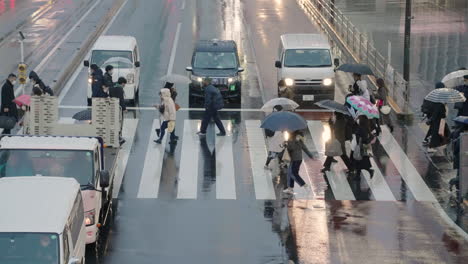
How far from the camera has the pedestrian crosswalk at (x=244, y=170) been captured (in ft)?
74.3

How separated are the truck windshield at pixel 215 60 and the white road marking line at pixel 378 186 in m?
→ 8.44

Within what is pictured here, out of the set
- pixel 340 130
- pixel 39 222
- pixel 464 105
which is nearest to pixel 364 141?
pixel 340 130

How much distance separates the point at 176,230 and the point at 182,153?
20.1 ft

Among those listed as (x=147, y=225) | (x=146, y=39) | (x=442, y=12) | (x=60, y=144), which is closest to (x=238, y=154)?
(x=147, y=225)

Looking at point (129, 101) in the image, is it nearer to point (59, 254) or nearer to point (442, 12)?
point (59, 254)

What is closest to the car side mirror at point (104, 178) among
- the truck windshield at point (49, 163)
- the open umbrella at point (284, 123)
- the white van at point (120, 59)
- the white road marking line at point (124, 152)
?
the truck windshield at point (49, 163)

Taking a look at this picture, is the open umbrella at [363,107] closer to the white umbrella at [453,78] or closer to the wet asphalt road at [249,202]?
the wet asphalt road at [249,202]

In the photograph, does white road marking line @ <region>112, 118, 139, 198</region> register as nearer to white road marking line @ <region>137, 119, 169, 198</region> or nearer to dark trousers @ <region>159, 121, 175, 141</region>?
white road marking line @ <region>137, 119, 169, 198</region>

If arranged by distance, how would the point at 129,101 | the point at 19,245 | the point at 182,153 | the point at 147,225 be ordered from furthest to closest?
the point at 129,101
the point at 182,153
the point at 147,225
the point at 19,245

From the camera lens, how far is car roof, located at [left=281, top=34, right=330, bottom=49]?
32531 millimetres

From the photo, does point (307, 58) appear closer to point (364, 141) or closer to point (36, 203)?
point (364, 141)

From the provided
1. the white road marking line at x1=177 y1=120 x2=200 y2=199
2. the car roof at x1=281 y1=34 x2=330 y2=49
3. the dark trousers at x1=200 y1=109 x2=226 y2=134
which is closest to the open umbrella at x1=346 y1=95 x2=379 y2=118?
the white road marking line at x1=177 y1=120 x2=200 y2=199

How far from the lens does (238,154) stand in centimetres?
2597

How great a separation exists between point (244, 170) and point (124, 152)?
10.8 ft
